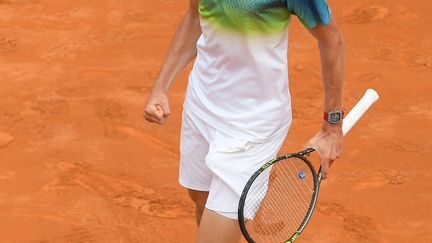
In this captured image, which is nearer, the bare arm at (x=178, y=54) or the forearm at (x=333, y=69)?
the forearm at (x=333, y=69)

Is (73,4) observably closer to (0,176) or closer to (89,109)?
(89,109)

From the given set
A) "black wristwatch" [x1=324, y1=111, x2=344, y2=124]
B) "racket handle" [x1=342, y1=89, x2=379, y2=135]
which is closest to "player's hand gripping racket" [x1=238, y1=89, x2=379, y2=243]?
"racket handle" [x1=342, y1=89, x2=379, y2=135]

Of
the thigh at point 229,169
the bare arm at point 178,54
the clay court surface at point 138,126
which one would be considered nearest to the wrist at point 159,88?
the bare arm at point 178,54

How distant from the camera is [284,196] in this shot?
3.85 metres

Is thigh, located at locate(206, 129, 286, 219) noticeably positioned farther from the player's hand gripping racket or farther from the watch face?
the watch face

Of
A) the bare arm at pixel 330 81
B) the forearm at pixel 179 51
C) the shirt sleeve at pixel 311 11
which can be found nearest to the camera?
the shirt sleeve at pixel 311 11

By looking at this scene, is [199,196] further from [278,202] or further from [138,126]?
[138,126]

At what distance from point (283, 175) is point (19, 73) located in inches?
133

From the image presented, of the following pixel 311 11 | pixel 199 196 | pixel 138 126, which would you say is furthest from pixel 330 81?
pixel 138 126

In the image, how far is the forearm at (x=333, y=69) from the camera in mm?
3256

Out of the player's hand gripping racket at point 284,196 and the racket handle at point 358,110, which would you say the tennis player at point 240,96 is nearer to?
the player's hand gripping racket at point 284,196

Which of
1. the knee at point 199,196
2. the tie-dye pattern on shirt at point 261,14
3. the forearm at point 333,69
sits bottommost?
the knee at point 199,196

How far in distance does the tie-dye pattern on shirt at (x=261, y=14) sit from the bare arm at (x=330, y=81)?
0.24 ft

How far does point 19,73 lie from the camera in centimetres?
657
